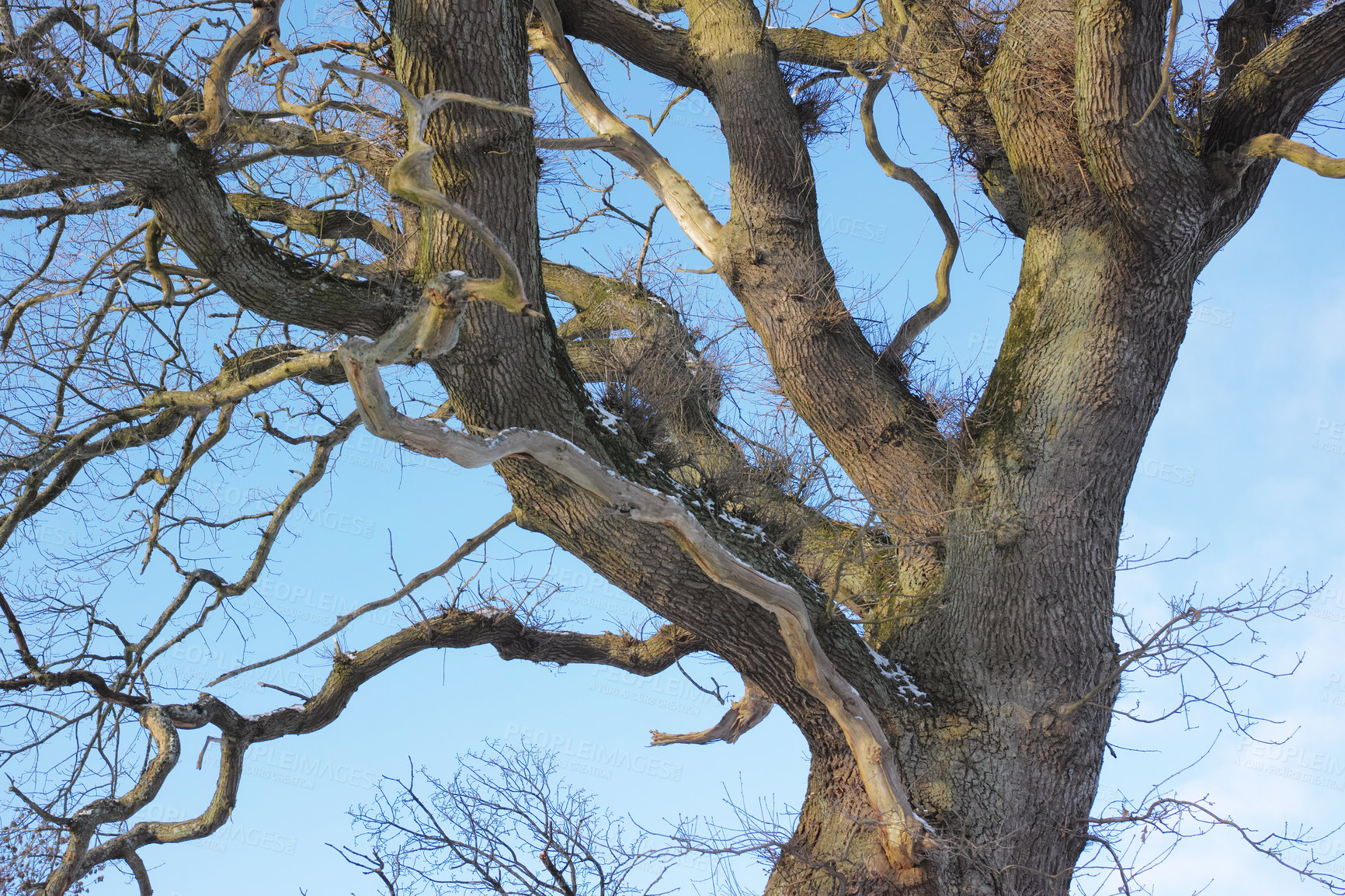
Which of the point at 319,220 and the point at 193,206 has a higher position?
the point at 319,220

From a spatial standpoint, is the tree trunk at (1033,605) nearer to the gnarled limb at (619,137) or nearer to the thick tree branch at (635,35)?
the gnarled limb at (619,137)

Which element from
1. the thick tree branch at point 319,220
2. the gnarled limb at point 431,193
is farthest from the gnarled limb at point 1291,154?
the thick tree branch at point 319,220

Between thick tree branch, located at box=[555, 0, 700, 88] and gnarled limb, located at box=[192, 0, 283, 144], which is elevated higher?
thick tree branch, located at box=[555, 0, 700, 88]

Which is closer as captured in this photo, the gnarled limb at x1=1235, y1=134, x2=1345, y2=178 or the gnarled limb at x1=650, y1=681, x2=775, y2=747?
the gnarled limb at x1=1235, y1=134, x2=1345, y2=178

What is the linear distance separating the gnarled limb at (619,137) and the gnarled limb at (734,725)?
2.91 metres

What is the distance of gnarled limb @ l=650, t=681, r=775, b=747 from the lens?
6422mm

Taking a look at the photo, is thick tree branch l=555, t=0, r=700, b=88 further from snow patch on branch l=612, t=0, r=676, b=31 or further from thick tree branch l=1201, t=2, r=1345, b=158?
thick tree branch l=1201, t=2, r=1345, b=158

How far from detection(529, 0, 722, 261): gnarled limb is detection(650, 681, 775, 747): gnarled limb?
2.91m

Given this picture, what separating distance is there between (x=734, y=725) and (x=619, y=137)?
151 inches

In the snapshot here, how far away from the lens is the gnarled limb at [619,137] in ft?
19.4

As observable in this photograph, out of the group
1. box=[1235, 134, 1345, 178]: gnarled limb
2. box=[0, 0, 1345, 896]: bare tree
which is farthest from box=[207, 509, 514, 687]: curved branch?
box=[1235, 134, 1345, 178]: gnarled limb

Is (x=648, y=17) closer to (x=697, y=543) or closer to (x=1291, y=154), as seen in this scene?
(x=1291, y=154)

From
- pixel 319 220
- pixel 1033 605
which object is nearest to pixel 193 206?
pixel 319 220

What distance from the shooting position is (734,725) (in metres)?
6.54
